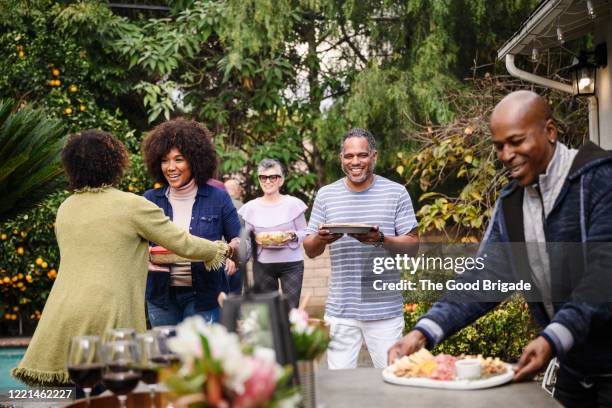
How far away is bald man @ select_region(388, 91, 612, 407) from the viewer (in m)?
2.56

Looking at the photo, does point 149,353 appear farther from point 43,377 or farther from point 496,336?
point 496,336

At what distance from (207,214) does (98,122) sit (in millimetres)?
6226

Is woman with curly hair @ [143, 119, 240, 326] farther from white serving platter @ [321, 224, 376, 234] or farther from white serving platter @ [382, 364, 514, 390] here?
white serving platter @ [382, 364, 514, 390]

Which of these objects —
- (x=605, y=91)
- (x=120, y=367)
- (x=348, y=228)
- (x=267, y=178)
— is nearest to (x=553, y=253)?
(x=120, y=367)

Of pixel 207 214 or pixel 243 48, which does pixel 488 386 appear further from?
pixel 243 48

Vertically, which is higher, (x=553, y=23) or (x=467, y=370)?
(x=553, y=23)

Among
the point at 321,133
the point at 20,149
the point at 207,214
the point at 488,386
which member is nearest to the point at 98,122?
the point at 321,133

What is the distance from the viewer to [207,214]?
5043 mm

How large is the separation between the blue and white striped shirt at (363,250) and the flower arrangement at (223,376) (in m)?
3.03

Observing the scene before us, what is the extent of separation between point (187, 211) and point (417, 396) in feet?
9.35

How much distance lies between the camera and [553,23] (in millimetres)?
6812

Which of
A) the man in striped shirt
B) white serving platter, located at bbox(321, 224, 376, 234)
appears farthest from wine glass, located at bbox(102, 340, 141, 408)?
the man in striped shirt

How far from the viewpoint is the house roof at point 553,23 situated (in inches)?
251

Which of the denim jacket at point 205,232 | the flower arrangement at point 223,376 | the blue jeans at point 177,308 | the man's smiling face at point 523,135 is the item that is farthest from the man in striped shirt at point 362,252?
the flower arrangement at point 223,376
